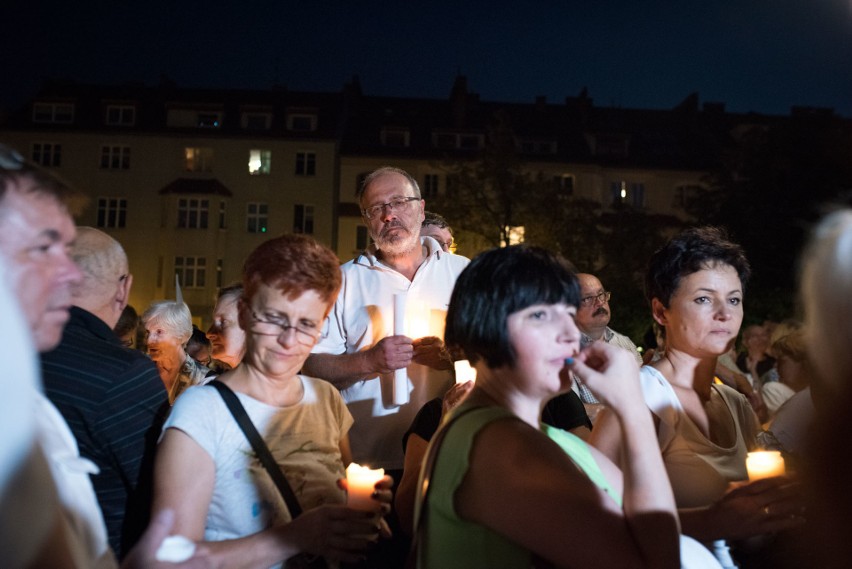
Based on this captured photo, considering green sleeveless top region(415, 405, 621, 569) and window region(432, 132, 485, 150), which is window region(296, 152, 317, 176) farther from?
green sleeveless top region(415, 405, 621, 569)

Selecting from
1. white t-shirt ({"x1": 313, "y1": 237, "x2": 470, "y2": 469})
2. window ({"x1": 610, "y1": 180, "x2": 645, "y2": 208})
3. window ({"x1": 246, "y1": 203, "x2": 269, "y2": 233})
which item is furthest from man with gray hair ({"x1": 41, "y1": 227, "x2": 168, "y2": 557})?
window ({"x1": 610, "y1": 180, "x2": 645, "y2": 208})

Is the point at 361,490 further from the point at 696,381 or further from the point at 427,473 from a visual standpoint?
the point at 696,381

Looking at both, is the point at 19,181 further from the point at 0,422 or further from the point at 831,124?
the point at 831,124

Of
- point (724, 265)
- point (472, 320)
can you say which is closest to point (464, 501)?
point (472, 320)

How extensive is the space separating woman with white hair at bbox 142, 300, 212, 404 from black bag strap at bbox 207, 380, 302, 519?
8.24 feet

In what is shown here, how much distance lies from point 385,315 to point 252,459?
1.87 meters

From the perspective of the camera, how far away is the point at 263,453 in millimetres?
2381

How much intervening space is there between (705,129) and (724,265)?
43.7 metres

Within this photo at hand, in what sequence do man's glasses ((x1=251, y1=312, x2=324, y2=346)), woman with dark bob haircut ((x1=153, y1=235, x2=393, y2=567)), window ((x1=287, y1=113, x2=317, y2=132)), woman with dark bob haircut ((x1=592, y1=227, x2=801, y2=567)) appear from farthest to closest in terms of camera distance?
1. window ((x1=287, y1=113, x2=317, y2=132))
2. woman with dark bob haircut ((x1=592, y1=227, x2=801, y2=567))
3. man's glasses ((x1=251, y1=312, x2=324, y2=346))
4. woman with dark bob haircut ((x1=153, y1=235, x2=393, y2=567))

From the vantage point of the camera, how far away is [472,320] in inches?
81.7

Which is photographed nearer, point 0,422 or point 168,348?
point 0,422

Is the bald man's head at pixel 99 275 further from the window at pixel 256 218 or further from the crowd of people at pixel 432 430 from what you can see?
the window at pixel 256 218

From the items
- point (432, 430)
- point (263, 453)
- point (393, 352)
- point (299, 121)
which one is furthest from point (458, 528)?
point (299, 121)

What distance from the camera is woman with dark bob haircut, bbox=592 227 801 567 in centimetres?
268
